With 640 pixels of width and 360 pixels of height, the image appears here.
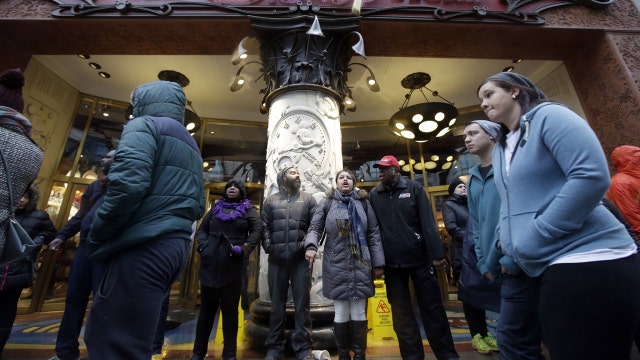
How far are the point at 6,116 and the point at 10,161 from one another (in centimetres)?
24

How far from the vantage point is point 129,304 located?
1.33 metres

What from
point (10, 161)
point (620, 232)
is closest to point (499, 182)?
point (620, 232)

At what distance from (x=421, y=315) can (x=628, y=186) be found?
7.97 feet

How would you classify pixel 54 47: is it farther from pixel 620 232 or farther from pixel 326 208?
pixel 620 232

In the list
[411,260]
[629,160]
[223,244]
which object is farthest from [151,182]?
[629,160]

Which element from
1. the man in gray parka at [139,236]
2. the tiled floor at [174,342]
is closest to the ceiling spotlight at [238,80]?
the man in gray parka at [139,236]

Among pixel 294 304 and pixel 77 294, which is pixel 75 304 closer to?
pixel 77 294

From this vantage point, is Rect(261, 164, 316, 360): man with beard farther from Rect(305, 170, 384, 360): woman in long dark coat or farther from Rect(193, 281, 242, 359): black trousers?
Rect(193, 281, 242, 359): black trousers

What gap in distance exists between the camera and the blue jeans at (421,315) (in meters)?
2.59

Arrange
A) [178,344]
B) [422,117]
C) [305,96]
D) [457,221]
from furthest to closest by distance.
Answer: [422,117] → [305,96] → [178,344] → [457,221]

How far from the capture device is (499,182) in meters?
1.46

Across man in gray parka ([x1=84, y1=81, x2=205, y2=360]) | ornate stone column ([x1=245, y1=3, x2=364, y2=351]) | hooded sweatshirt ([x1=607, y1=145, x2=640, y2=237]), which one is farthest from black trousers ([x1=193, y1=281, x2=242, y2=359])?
hooded sweatshirt ([x1=607, y1=145, x2=640, y2=237])

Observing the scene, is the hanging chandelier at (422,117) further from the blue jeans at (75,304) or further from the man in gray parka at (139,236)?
the blue jeans at (75,304)

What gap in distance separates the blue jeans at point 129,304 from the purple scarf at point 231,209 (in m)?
1.64
